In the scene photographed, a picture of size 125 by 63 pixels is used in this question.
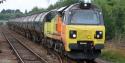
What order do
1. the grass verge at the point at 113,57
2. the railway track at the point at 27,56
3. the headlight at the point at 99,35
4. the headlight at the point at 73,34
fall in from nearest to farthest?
the headlight at the point at 73,34 < the headlight at the point at 99,35 < the grass verge at the point at 113,57 < the railway track at the point at 27,56

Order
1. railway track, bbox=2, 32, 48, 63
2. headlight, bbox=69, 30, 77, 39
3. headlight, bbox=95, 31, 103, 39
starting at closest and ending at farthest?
headlight, bbox=69, 30, 77, 39
headlight, bbox=95, 31, 103, 39
railway track, bbox=2, 32, 48, 63

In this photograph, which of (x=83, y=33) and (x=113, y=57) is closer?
(x=83, y=33)

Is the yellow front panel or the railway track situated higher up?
the yellow front panel

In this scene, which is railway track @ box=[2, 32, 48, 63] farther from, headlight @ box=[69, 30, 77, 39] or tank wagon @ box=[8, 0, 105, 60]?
headlight @ box=[69, 30, 77, 39]

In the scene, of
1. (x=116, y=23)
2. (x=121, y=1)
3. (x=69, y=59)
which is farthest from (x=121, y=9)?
(x=69, y=59)

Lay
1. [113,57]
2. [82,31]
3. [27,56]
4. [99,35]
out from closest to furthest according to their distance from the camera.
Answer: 1. [82,31]
2. [99,35]
3. [113,57]
4. [27,56]

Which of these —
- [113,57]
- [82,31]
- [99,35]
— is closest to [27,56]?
[113,57]

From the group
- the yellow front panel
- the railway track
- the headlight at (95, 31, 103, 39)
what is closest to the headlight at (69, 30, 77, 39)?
the yellow front panel

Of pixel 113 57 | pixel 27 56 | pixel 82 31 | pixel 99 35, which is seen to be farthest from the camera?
pixel 27 56

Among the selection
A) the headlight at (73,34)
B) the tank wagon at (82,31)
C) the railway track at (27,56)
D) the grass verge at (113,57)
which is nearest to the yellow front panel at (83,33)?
the tank wagon at (82,31)

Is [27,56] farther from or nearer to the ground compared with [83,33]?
nearer to the ground

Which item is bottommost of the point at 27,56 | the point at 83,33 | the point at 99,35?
the point at 27,56

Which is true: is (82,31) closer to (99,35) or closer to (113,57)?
(99,35)

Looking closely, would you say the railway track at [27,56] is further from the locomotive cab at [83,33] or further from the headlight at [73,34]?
the headlight at [73,34]
